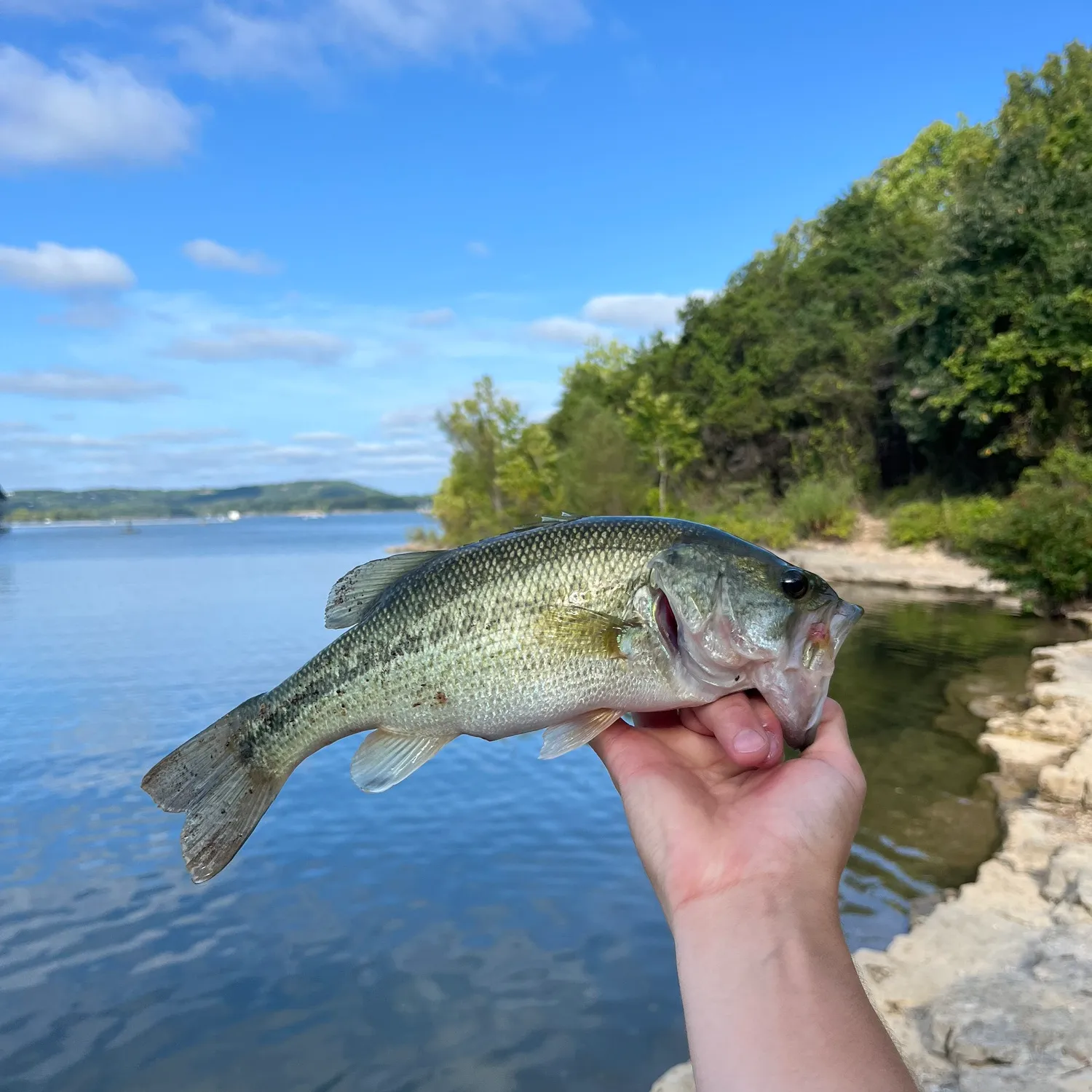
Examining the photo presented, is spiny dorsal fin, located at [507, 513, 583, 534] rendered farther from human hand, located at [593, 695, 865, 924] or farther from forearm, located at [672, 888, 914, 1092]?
forearm, located at [672, 888, 914, 1092]

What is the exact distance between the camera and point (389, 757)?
3.69 meters

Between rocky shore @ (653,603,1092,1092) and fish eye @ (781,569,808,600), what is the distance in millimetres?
3337

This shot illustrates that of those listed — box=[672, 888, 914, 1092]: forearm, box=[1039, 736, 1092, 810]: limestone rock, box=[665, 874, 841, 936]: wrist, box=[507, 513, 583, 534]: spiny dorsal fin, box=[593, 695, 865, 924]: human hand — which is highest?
box=[507, 513, 583, 534]: spiny dorsal fin

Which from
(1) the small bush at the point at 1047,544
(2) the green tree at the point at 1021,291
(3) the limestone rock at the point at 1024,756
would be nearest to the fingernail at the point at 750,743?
(3) the limestone rock at the point at 1024,756

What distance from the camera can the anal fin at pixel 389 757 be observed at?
364 cm

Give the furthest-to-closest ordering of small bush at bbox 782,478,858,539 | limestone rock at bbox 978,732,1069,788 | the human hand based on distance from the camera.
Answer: small bush at bbox 782,478,858,539 → limestone rock at bbox 978,732,1069,788 → the human hand

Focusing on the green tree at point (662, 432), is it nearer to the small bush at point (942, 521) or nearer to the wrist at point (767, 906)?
the small bush at point (942, 521)

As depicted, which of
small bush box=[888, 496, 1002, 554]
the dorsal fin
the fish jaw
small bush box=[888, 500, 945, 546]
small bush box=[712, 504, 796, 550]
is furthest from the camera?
small bush box=[712, 504, 796, 550]

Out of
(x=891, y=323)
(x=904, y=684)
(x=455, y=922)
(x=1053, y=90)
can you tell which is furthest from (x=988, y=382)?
(x=455, y=922)

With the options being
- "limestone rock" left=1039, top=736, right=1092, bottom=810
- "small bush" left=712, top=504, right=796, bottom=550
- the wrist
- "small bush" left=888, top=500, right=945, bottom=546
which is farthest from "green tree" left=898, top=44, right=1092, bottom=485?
the wrist

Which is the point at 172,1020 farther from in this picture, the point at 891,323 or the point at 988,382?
the point at 891,323

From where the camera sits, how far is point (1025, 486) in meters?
29.5

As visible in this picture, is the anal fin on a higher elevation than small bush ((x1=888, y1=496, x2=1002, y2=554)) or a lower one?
higher

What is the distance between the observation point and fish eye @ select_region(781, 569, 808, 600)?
326 centimetres
